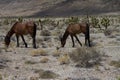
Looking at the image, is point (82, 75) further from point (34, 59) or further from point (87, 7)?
point (87, 7)

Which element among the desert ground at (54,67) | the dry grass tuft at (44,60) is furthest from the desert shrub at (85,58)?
the dry grass tuft at (44,60)

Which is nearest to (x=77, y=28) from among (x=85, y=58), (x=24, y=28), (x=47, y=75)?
(x=24, y=28)

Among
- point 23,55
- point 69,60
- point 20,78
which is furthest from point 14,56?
point 20,78

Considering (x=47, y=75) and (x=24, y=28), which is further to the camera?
(x=24, y=28)

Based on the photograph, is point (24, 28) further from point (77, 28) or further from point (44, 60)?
point (44, 60)

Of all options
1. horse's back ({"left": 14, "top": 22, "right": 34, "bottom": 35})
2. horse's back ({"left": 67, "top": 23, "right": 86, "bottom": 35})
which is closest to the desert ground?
horse's back ({"left": 14, "top": 22, "right": 34, "bottom": 35})

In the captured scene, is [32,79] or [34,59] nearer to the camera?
[32,79]

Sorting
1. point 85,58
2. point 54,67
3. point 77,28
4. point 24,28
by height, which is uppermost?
point 24,28

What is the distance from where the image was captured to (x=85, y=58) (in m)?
19.2

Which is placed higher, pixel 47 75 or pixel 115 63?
pixel 47 75

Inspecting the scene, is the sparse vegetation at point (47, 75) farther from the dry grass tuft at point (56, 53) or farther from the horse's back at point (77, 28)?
the horse's back at point (77, 28)

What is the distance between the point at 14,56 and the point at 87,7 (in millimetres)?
169521

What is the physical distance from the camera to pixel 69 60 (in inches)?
792

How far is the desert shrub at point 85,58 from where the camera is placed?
1894 centimetres
